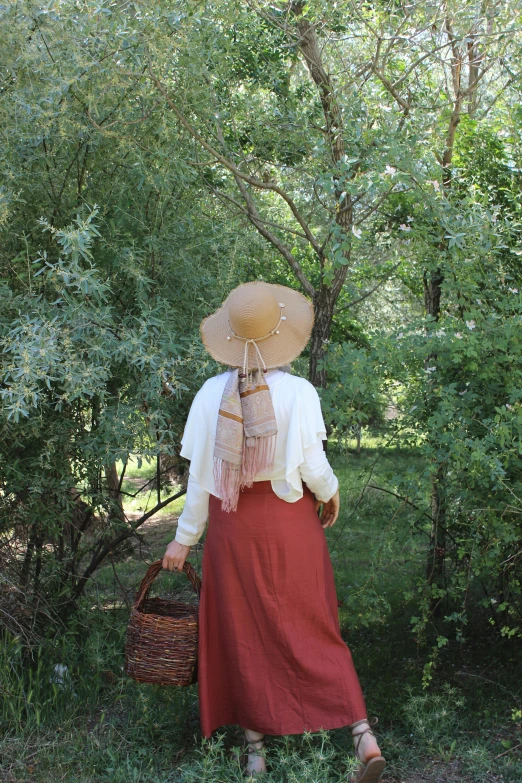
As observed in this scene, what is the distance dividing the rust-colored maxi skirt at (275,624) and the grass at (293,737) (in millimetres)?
128

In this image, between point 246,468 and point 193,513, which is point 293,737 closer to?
point 193,513

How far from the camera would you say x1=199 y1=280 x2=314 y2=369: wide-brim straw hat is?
299 centimetres

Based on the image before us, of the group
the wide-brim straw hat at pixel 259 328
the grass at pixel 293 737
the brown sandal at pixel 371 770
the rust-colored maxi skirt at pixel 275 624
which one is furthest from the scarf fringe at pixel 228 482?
the brown sandal at pixel 371 770

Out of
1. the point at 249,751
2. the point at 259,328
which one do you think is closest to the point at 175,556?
the point at 249,751

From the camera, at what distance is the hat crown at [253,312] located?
2980mm

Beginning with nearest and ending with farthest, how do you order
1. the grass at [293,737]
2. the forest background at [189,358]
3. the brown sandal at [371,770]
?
1. the brown sandal at [371,770]
2. the grass at [293,737]
3. the forest background at [189,358]

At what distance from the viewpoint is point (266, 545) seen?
304cm

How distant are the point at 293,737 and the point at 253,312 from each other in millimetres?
1754

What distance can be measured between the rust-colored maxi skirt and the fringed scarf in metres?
0.12

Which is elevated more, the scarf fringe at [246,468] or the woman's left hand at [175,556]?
the scarf fringe at [246,468]

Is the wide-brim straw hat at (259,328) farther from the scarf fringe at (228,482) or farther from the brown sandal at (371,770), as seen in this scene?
the brown sandal at (371,770)

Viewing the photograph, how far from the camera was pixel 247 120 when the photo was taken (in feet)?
15.7

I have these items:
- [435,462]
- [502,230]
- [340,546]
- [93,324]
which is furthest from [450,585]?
[340,546]

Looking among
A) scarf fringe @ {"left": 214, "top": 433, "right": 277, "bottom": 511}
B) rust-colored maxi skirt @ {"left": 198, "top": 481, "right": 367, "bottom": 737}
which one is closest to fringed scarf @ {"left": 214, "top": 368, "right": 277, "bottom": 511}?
scarf fringe @ {"left": 214, "top": 433, "right": 277, "bottom": 511}
